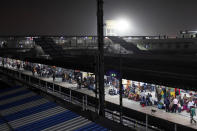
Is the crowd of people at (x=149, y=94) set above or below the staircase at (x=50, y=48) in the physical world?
below

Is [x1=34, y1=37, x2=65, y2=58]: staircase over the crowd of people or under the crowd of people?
over

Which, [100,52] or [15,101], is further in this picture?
[15,101]

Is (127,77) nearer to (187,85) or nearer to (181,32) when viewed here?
(187,85)

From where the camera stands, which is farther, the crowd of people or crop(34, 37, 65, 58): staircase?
crop(34, 37, 65, 58): staircase

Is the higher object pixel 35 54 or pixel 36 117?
pixel 35 54

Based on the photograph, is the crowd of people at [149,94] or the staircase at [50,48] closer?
the crowd of people at [149,94]

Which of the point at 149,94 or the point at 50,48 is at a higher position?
the point at 50,48

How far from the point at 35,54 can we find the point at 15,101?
56.2ft

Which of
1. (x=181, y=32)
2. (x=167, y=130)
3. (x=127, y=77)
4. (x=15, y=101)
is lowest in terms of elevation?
(x=167, y=130)

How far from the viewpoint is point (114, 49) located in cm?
2911

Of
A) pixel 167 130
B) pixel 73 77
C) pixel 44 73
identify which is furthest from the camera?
pixel 44 73

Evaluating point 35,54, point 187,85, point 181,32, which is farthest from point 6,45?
point 187,85

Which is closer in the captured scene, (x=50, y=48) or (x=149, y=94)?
(x=149, y=94)

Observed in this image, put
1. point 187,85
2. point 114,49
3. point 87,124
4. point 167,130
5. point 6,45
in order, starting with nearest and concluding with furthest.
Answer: point 187,85 < point 87,124 < point 167,130 < point 114,49 < point 6,45
